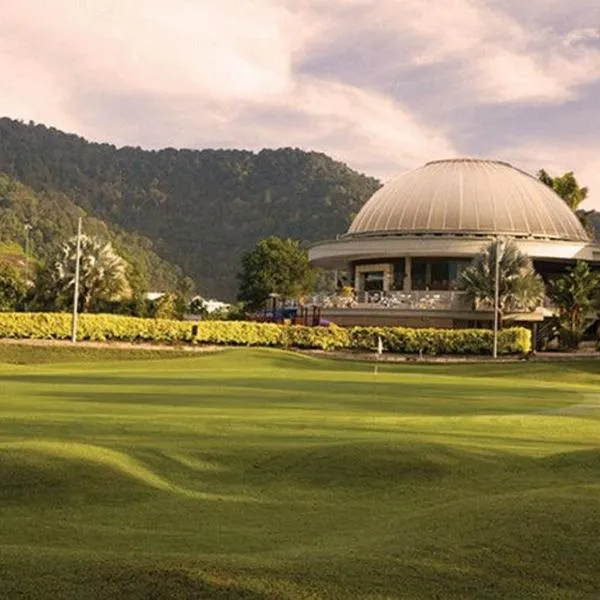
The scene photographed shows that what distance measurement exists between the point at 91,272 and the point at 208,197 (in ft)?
418

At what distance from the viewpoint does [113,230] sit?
169375 mm

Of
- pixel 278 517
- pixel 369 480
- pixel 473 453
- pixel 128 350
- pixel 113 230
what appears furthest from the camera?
pixel 113 230

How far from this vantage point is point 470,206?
84.3m

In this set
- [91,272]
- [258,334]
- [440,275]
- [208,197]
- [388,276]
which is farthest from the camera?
[208,197]

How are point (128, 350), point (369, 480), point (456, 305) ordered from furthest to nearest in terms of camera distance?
point (456, 305), point (128, 350), point (369, 480)

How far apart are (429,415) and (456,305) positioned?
48.2 m

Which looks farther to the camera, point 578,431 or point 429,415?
point 429,415

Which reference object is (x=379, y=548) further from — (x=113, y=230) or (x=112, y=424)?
(x=113, y=230)

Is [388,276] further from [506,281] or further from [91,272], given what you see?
[91,272]

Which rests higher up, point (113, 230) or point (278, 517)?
point (113, 230)

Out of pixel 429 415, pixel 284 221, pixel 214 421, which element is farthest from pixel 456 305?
pixel 284 221

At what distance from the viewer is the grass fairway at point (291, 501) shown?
6.54 meters

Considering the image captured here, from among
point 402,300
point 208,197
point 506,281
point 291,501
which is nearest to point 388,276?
point 402,300

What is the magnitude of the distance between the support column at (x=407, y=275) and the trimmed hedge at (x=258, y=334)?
1931cm
